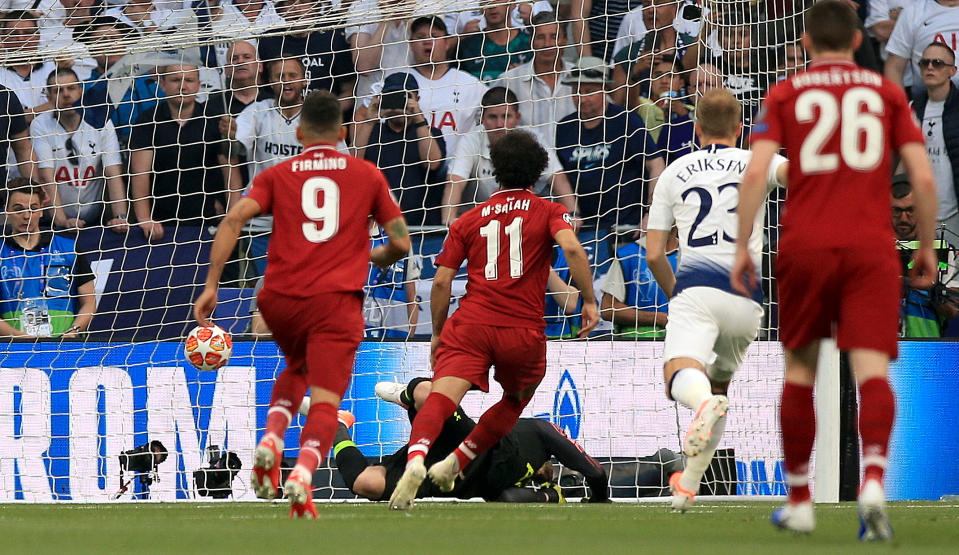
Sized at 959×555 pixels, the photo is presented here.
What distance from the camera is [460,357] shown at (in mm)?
6250

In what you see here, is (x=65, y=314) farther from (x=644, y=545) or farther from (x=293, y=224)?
(x=644, y=545)

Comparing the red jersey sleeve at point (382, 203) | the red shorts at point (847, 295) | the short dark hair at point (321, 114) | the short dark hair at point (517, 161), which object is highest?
the short dark hair at point (517, 161)

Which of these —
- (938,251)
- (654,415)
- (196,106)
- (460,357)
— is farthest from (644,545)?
(196,106)

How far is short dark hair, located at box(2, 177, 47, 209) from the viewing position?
1020 cm

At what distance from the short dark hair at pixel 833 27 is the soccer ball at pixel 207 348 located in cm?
379

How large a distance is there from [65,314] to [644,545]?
686 cm

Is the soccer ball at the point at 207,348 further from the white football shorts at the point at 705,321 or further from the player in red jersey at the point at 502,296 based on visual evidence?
the white football shorts at the point at 705,321

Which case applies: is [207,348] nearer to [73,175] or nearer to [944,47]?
[73,175]

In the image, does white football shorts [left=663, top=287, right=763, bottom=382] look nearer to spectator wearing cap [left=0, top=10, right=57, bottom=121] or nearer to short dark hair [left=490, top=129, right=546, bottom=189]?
short dark hair [left=490, top=129, right=546, bottom=189]

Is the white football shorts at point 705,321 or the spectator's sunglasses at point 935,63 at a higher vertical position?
the spectator's sunglasses at point 935,63

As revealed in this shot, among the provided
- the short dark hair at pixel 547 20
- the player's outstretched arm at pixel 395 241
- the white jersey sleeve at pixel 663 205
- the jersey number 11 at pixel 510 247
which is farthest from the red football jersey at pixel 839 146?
the short dark hair at pixel 547 20

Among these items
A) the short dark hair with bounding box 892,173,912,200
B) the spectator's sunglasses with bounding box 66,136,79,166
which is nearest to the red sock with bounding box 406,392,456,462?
the short dark hair with bounding box 892,173,912,200

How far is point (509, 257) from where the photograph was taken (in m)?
6.38

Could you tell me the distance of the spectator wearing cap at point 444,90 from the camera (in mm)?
10906
